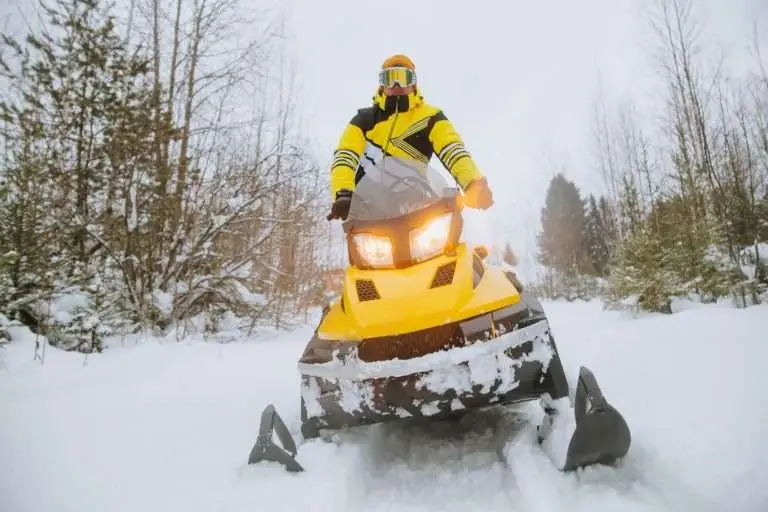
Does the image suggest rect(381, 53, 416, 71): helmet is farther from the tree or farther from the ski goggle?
the tree

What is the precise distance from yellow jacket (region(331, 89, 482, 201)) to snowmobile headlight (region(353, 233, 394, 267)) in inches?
21.2

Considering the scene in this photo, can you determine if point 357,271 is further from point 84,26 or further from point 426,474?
point 84,26

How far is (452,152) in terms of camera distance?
254cm

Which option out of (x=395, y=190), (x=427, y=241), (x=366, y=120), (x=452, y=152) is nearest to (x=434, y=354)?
(x=427, y=241)

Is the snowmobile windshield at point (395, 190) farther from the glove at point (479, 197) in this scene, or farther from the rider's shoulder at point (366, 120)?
the rider's shoulder at point (366, 120)

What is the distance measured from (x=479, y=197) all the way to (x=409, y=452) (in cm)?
139

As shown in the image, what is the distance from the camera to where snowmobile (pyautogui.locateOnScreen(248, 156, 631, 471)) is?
1.65 m

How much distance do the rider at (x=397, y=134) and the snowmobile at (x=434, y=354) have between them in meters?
0.59

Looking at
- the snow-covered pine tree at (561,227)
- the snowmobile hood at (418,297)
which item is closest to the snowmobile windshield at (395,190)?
the snowmobile hood at (418,297)

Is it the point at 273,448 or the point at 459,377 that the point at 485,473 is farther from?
the point at 273,448

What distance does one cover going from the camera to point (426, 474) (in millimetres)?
1861

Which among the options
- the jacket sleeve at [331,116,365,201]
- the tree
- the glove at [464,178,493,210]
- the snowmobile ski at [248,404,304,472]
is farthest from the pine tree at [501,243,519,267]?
the tree

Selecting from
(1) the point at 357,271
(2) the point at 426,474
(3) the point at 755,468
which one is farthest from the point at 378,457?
(3) the point at 755,468

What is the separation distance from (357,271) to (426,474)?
993 mm
